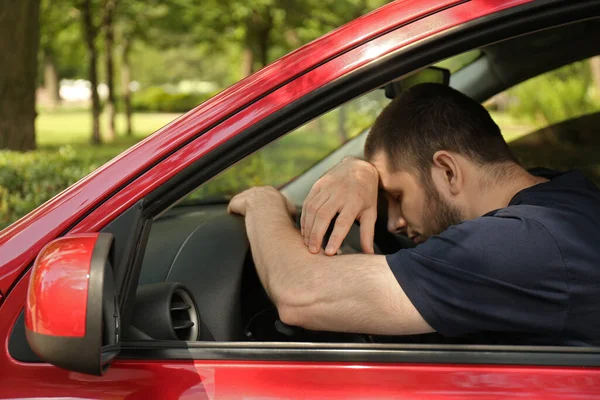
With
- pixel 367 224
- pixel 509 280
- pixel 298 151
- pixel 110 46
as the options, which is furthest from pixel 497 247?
pixel 110 46

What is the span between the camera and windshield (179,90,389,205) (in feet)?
28.1

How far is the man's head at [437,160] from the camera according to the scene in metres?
2.04

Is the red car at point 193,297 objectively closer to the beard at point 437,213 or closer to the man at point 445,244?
the man at point 445,244

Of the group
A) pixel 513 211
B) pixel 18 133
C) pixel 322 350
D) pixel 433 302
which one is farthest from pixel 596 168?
pixel 18 133

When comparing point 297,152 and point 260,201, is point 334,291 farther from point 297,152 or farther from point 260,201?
point 297,152

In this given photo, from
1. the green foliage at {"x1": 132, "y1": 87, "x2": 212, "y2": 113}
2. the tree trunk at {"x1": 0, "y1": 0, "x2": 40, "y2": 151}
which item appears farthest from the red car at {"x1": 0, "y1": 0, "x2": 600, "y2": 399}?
the green foliage at {"x1": 132, "y1": 87, "x2": 212, "y2": 113}

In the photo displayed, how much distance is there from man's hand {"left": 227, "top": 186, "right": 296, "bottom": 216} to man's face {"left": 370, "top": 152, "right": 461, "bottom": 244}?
0.29 metres

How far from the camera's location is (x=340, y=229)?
1.95 meters

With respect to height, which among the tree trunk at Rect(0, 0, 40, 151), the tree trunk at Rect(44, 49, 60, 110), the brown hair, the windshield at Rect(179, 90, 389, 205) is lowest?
the windshield at Rect(179, 90, 389, 205)

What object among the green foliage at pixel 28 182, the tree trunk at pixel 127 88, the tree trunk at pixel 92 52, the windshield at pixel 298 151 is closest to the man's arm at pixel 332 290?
the green foliage at pixel 28 182

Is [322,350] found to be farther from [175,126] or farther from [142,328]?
[175,126]

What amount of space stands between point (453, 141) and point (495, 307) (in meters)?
0.56

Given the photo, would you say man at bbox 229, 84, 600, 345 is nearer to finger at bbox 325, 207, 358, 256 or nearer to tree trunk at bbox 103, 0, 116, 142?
finger at bbox 325, 207, 358, 256

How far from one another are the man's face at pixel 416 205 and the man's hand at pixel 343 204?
4cm
